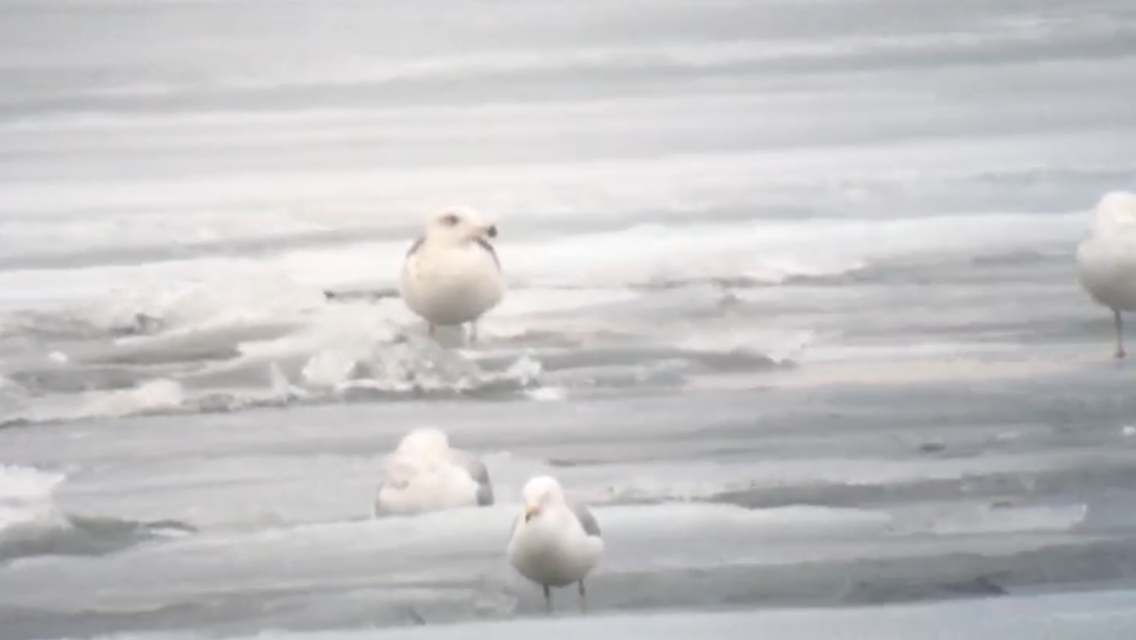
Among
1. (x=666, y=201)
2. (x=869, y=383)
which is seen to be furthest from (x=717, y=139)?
(x=869, y=383)

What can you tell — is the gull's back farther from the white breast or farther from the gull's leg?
the white breast

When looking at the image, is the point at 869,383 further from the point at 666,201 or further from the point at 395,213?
the point at 395,213

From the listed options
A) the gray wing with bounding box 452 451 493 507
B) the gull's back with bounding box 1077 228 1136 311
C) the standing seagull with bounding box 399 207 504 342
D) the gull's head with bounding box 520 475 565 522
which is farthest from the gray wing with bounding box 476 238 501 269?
the gull's back with bounding box 1077 228 1136 311

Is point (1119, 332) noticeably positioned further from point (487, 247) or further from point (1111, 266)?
point (487, 247)

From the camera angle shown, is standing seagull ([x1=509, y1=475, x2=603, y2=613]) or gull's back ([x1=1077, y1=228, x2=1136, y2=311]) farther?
→ gull's back ([x1=1077, y1=228, x2=1136, y2=311])

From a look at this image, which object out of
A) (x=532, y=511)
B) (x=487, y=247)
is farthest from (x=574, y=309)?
(x=532, y=511)

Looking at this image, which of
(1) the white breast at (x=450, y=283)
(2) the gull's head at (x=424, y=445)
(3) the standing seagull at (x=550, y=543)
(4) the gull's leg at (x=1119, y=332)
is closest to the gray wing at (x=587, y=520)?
(3) the standing seagull at (x=550, y=543)
